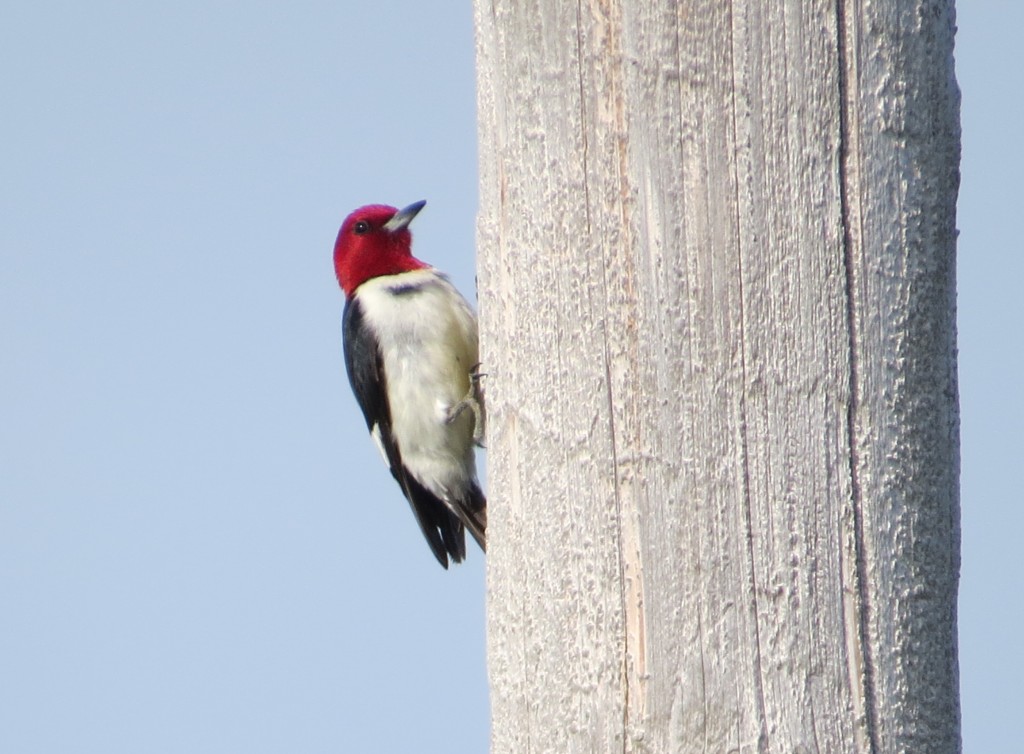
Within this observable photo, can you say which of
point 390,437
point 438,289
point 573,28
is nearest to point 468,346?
point 438,289

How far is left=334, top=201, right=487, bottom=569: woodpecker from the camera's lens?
4.79 metres

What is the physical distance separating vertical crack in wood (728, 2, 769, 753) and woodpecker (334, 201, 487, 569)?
8.14 feet

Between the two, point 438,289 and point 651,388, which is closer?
point 651,388

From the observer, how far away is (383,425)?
17.2 ft

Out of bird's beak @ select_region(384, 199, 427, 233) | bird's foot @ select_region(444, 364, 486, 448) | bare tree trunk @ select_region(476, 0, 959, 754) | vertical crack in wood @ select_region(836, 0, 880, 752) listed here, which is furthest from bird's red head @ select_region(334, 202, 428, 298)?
vertical crack in wood @ select_region(836, 0, 880, 752)

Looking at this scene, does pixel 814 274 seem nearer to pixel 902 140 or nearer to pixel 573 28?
pixel 902 140

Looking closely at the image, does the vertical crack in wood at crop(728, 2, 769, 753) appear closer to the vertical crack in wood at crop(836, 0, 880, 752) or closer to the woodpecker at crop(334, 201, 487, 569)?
the vertical crack in wood at crop(836, 0, 880, 752)

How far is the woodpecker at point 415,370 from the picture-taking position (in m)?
4.79

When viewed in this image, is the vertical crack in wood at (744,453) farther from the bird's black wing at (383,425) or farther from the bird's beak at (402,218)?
the bird's beak at (402,218)

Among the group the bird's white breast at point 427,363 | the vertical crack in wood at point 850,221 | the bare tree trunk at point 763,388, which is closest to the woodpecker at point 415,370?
the bird's white breast at point 427,363

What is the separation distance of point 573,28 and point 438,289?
2.67m

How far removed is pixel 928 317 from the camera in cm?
214

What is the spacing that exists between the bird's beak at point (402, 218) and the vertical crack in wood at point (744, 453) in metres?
3.41

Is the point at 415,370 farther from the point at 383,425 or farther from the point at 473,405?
the point at 383,425
